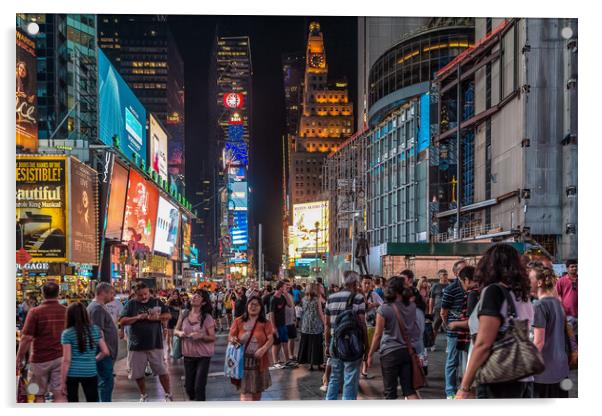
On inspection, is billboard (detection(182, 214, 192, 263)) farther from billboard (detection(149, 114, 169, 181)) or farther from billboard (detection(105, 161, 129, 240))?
billboard (detection(105, 161, 129, 240))

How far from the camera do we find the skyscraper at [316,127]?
432ft

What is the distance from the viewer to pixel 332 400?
929 centimetres

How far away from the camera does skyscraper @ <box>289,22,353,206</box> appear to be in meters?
132

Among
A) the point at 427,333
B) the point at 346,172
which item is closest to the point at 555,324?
the point at 427,333

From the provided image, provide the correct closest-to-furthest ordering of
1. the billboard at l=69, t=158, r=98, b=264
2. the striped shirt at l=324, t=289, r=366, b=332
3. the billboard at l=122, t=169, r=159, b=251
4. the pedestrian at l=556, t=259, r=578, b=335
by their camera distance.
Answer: the striped shirt at l=324, t=289, r=366, b=332, the pedestrian at l=556, t=259, r=578, b=335, the billboard at l=69, t=158, r=98, b=264, the billboard at l=122, t=169, r=159, b=251

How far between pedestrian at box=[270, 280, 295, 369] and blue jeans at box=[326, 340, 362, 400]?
576 cm

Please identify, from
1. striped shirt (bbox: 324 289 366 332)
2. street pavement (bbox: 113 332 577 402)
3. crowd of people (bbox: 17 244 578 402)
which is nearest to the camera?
crowd of people (bbox: 17 244 578 402)

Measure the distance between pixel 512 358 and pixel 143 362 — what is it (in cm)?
635

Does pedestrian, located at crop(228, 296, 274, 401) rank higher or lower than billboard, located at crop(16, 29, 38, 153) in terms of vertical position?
lower

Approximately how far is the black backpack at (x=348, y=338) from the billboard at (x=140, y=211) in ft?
185

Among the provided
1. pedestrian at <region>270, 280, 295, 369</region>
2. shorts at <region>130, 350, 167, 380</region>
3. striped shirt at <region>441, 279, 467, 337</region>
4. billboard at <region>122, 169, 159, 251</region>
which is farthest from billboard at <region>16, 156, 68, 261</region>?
Answer: striped shirt at <region>441, 279, 467, 337</region>

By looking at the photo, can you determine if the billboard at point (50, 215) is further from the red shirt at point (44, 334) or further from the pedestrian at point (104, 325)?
the red shirt at point (44, 334)

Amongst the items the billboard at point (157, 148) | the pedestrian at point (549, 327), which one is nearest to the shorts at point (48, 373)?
the pedestrian at point (549, 327)
